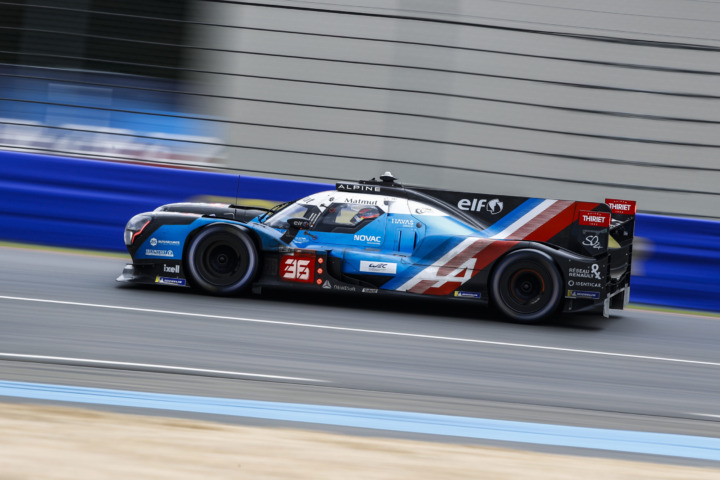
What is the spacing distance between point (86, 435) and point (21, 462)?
0.52 meters

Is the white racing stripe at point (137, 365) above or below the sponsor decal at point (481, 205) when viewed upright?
below

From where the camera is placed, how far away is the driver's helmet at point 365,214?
8.17 metres

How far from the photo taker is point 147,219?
327 inches

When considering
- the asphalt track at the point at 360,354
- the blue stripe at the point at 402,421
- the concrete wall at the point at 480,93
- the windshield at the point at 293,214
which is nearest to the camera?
the blue stripe at the point at 402,421

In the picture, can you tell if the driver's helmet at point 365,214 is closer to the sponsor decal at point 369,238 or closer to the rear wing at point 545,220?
the sponsor decal at point 369,238

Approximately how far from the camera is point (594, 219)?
320 inches

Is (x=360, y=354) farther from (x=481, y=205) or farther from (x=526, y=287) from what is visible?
(x=481, y=205)

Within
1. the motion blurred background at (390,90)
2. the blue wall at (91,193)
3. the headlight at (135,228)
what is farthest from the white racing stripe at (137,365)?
the motion blurred background at (390,90)

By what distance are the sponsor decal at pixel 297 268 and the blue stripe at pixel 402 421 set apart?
3131mm

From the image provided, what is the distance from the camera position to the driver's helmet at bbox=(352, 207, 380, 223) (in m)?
8.17

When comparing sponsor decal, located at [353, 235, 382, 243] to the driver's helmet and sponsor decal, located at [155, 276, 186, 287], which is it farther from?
sponsor decal, located at [155, 276, 186, 287]

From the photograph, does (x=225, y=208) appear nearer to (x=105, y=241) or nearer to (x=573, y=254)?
(x=105, y=241)

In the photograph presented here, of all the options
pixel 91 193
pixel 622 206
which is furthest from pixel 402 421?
pixel 91 193

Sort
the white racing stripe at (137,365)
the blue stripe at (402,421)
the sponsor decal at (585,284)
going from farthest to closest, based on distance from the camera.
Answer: the sponsor decal at (585,284), the white racing stripe at (137,365), the blue stripe at (402,421)
